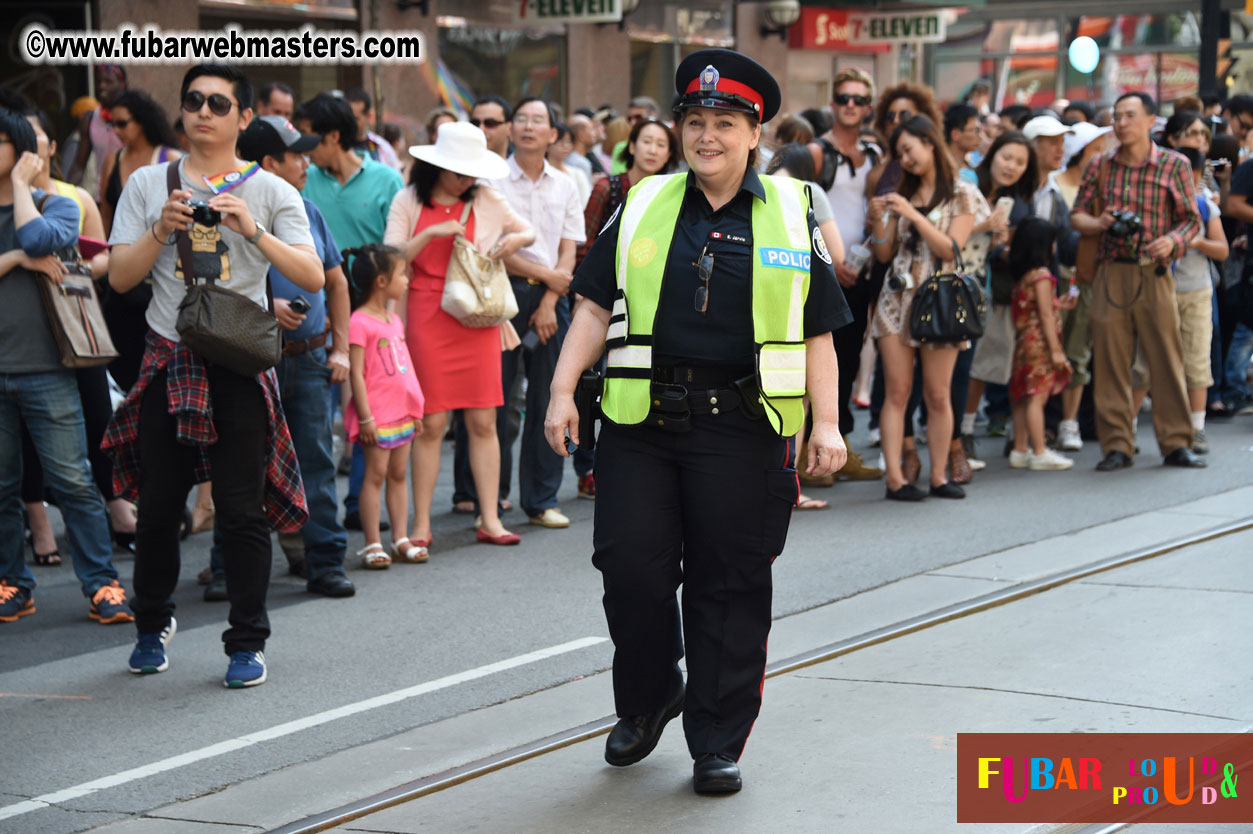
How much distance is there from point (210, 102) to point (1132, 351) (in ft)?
20.7

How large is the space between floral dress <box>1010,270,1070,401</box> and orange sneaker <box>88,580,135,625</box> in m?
5.50

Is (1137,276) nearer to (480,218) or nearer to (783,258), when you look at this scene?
(480,218)

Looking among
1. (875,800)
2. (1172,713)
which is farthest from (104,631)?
(1172,713)

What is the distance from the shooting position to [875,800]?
170 inches

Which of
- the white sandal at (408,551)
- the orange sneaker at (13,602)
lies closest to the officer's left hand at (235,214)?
the orange sneaker at (13,602)

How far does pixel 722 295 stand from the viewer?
14.5 ft

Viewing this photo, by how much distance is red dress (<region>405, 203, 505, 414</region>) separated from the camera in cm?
770

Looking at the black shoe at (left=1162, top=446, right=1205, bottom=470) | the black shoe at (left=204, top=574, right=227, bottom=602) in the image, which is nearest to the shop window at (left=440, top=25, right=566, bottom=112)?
the black shoe at (left=1162, top=446, right=1205, bottom=470)

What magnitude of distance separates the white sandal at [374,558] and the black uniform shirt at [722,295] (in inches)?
131

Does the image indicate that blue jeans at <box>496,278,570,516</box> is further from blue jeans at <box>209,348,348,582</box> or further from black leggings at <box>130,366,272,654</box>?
black leggings at <box>130,366,272,654</box>

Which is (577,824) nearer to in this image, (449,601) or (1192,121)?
(449,601)

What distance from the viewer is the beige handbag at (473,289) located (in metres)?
7.58

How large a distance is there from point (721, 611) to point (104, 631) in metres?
3.05

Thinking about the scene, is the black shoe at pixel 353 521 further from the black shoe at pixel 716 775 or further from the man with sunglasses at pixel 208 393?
the black shoe at pixel 716 775
